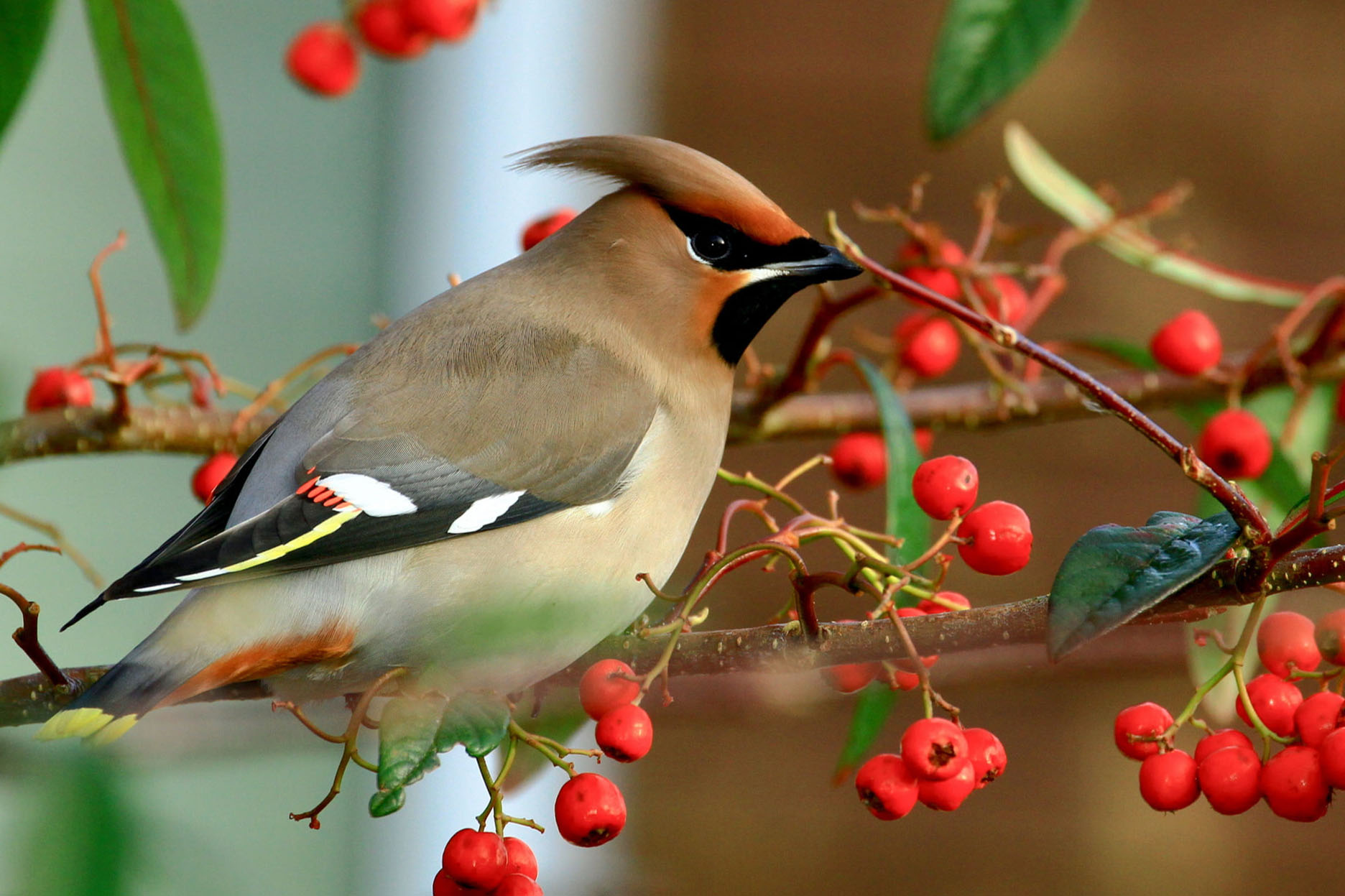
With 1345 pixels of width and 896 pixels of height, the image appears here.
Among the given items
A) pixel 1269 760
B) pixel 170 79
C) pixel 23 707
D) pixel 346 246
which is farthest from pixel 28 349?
pixel 1269 760

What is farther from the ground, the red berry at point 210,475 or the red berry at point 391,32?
the red berry at point 391,32

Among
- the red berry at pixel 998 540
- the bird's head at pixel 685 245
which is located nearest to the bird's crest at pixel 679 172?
the bird's head at pixel 685 245

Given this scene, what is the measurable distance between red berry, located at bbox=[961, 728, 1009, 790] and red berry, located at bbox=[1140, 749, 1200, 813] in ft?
0.33

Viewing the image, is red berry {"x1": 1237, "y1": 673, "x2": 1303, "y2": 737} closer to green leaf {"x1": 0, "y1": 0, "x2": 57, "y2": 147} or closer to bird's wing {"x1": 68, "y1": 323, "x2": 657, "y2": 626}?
bird's wing {"x1": 68, "y1": 323, "x2": 657, "y2": 626}

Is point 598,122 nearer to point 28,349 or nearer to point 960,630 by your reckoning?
point 28,349

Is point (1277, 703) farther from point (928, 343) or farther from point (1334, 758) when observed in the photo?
point (928, 343)

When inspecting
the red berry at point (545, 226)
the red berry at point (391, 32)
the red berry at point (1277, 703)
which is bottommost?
the red berry at point (1277, 703)

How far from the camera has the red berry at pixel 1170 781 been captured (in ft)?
3.33

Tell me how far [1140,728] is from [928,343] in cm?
77

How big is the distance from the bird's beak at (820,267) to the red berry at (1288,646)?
439 millimetres

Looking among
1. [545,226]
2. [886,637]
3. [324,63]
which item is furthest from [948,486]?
[324,63]

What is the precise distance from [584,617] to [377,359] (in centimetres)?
46

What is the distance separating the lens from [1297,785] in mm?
958

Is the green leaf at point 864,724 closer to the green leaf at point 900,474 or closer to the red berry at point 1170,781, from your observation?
the green leaf at point 900,474
